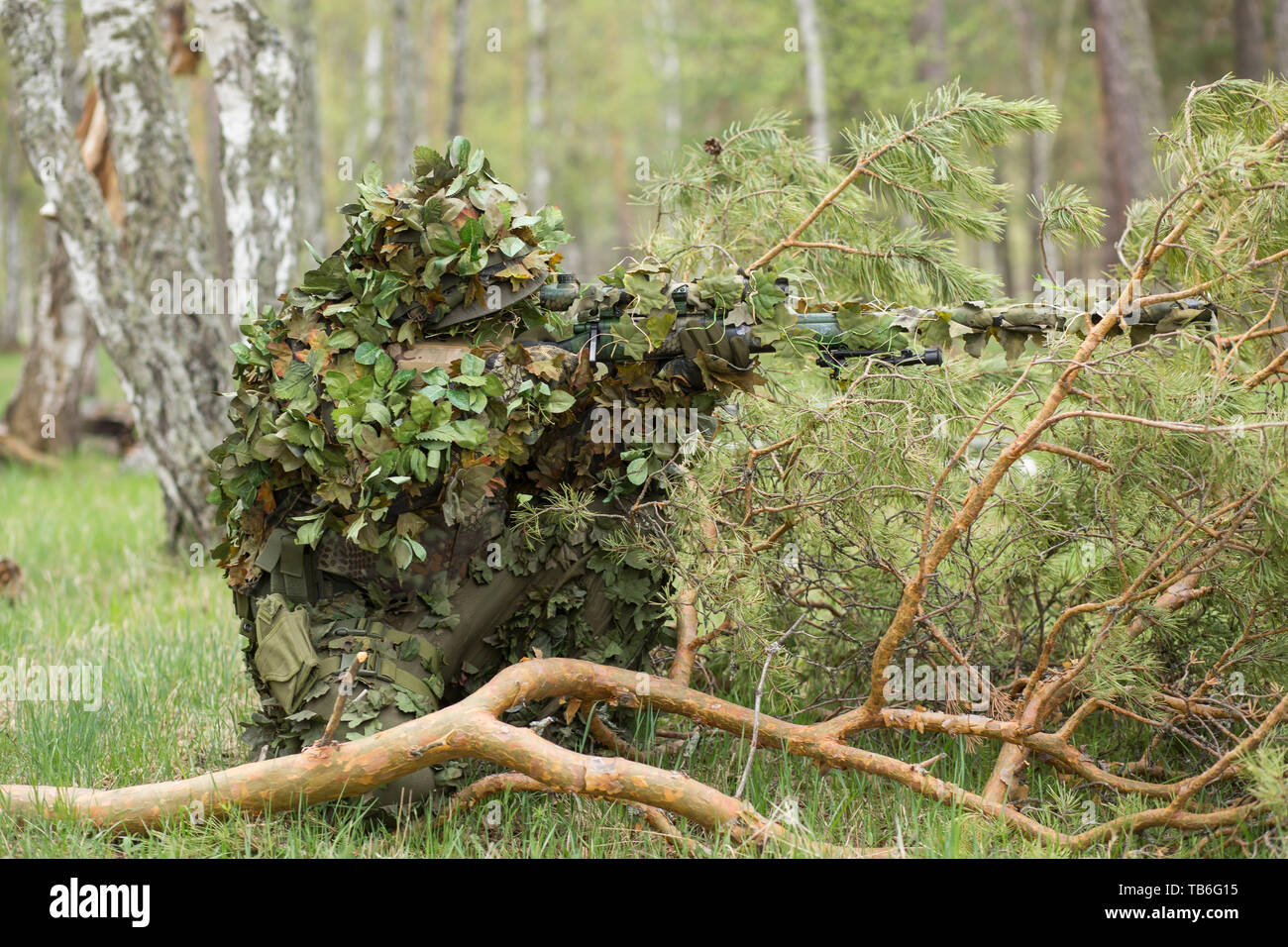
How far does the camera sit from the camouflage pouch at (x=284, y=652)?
2879mm

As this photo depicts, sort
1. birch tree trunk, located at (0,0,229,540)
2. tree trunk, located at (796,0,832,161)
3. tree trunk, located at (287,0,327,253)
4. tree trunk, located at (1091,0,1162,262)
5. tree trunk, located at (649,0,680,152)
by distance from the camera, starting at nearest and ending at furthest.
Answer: birch tree trunk, located at (0,0,229,540), tree trunk, located at (1091,0,1162,262), tree trunk, located at (287,0,327,253), tree trunk, located at (796,0,832,161), tree trunk, located at (649,0,680,152)

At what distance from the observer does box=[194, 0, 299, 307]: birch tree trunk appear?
5.75 metres

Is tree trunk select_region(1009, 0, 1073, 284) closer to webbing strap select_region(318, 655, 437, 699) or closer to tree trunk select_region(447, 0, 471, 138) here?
tree trunk select_region(447, 0, 471, 138)

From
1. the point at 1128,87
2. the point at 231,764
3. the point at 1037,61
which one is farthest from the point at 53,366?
the point at 1037,61

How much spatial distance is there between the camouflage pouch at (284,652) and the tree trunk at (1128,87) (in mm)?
9712

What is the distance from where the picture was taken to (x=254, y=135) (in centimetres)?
582

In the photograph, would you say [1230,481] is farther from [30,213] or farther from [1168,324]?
[30,213]

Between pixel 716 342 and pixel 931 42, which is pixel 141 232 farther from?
pixel 931 42

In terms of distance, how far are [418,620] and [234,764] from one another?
0.84m

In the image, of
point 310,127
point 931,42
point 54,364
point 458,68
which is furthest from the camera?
point 931,42

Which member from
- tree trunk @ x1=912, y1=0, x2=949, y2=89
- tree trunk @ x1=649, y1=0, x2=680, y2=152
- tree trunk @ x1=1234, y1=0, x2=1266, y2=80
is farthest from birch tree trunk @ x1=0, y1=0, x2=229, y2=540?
tree trunk @ x1=649, y1=0, x2=680, y2=152

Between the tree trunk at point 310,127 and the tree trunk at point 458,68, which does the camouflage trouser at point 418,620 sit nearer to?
the tree trunk at point 310,127

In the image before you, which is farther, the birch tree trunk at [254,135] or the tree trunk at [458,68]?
the tree trunk at [458,68]

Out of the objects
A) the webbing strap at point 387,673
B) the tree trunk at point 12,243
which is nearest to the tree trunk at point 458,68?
the tree trunk at point 12,243
